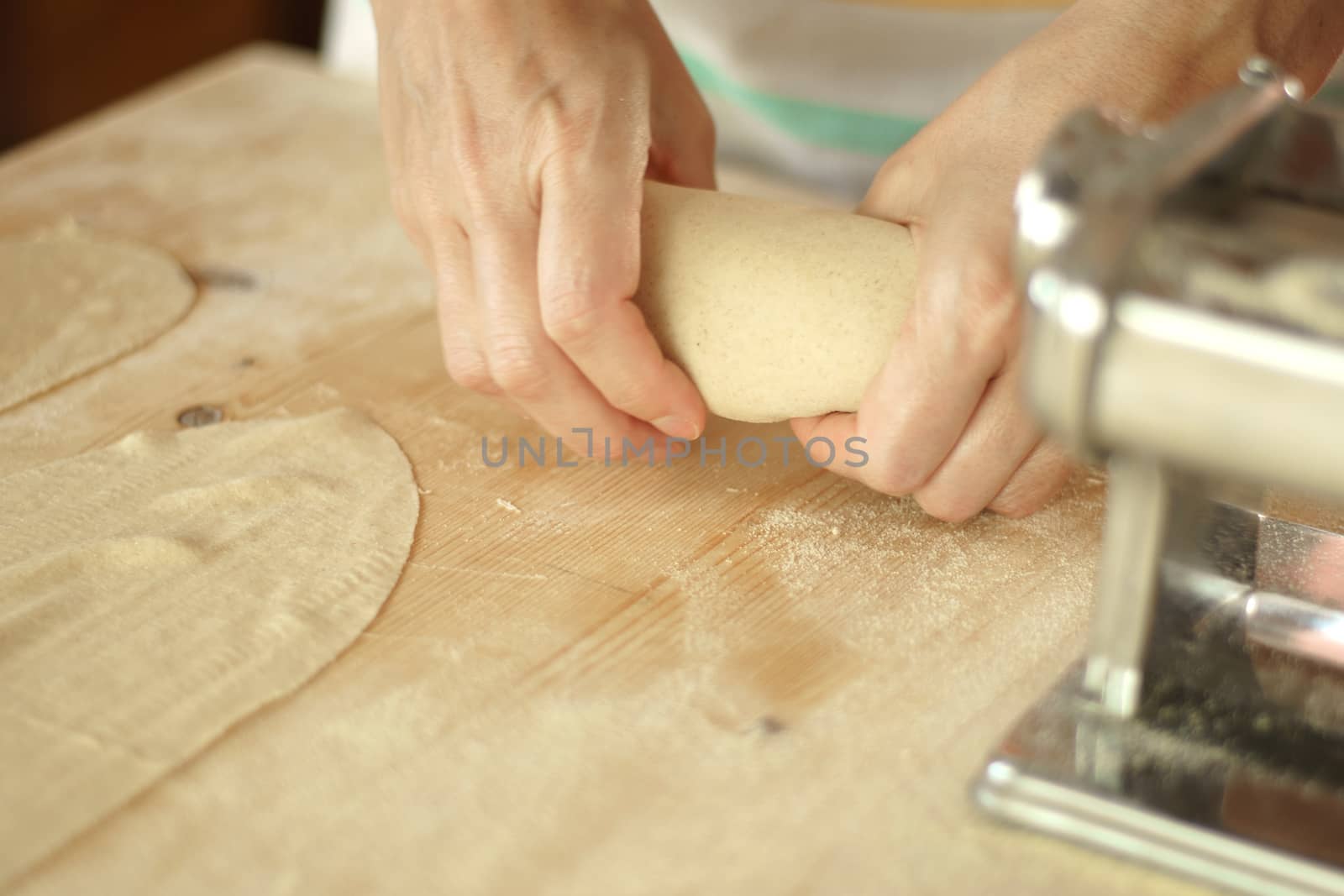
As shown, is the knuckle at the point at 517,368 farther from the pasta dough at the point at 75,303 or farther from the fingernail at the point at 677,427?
the pasta dough at the point at 75,303

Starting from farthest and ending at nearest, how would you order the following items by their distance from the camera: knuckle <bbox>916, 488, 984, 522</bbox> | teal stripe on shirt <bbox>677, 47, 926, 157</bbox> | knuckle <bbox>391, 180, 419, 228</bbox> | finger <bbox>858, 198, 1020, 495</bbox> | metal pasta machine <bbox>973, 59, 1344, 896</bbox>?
teal stripe on shirt <bbox>677, 47, 926, 157</bbox> < knuckle <bbox>391, 180, 419, 228</bbox> < knuckle <bbox>916, 488, 984, 522</bbox> < finger <bbox>858, 198, 1020, 495</bbox> < metal pasta machine <bbox>973, 59, 1344, 896</bbox>

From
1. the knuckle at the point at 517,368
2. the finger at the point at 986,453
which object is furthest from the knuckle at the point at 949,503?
the knuckle at the point at 517,368

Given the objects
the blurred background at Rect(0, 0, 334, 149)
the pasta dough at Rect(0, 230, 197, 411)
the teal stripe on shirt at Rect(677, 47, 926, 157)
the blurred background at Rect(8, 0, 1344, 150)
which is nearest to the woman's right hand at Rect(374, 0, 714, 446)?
the pasta dough at Rect(0, 230, 197, 411)

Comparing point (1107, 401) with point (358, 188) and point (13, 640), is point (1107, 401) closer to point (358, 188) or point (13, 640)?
point (13, 640)

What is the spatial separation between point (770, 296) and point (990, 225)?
166 millimetres

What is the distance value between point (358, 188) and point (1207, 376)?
114cm

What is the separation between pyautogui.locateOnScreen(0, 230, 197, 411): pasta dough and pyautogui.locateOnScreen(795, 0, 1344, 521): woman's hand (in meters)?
0.67

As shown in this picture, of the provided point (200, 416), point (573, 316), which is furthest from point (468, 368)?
point (200, 416)

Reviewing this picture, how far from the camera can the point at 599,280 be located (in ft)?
3.14

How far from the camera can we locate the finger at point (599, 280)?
95cm

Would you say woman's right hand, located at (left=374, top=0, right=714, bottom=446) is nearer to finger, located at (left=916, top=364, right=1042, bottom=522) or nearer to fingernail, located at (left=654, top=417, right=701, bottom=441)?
fingernail, located at (left=654, top=417, right=701, bottom=441)

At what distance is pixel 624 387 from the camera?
100 cm

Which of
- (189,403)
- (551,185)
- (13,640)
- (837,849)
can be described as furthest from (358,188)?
(837,849)

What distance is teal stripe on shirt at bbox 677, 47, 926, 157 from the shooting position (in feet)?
5.27
